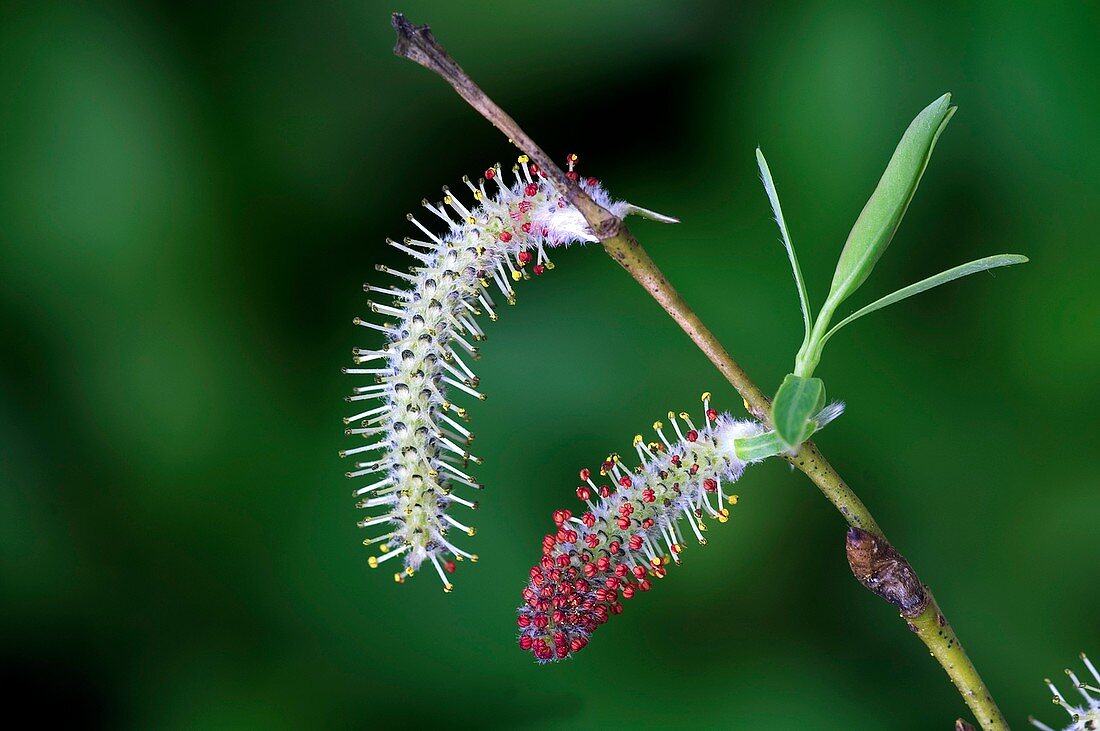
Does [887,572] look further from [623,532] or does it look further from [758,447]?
[623,532]

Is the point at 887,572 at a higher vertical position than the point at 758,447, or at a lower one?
lower

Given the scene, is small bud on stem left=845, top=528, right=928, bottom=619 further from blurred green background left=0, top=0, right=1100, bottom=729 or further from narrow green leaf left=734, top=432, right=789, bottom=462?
blurred green background left=0, top=0, right=1100, bottom=729

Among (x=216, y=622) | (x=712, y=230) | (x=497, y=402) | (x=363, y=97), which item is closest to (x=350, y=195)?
(x=363, y=97)

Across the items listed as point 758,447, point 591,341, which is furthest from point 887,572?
point 591,341

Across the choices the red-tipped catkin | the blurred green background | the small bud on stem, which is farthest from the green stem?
the blurred green background

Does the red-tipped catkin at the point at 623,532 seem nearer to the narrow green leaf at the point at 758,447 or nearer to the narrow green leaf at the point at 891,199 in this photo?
the narrow green leaf at the point at 758,447

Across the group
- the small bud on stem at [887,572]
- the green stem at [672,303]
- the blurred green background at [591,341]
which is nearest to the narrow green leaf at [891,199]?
the green stem at [672,303]

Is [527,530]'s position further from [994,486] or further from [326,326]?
[994,486]
